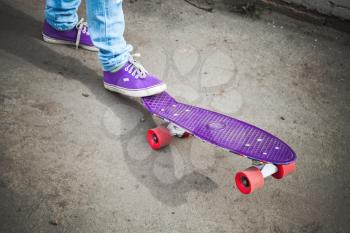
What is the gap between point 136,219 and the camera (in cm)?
167

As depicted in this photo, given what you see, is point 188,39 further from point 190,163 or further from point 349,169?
point 349,169

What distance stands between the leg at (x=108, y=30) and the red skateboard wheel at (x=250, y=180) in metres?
1.03

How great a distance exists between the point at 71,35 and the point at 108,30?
0.70m

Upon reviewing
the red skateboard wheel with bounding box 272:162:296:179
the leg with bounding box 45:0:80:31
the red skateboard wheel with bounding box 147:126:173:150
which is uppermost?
the leg with bounding box 45:0:80:31

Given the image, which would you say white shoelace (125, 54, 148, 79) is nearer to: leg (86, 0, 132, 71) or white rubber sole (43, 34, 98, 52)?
leg (86, 0, 132, 71)

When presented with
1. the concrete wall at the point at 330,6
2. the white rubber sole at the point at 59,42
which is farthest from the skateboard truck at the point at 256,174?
the concrete wall at the point at 330,6

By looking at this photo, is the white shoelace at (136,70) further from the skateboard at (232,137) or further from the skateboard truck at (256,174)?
the skateboard truck at (256,174)

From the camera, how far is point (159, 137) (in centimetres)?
194

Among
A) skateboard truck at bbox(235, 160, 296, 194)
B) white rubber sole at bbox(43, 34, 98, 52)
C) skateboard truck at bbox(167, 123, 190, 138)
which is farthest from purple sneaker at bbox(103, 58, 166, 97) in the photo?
skateboard truck at bbox(235, 160, 296, 194)

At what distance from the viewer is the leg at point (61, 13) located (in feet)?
7.73

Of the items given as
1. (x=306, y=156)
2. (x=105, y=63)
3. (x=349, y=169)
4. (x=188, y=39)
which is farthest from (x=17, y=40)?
(x=349, y=169)

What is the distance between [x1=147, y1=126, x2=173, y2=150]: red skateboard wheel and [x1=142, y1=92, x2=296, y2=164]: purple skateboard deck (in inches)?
3.2

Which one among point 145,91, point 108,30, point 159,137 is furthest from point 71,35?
point 159,137

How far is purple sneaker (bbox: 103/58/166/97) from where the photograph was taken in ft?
6.95
